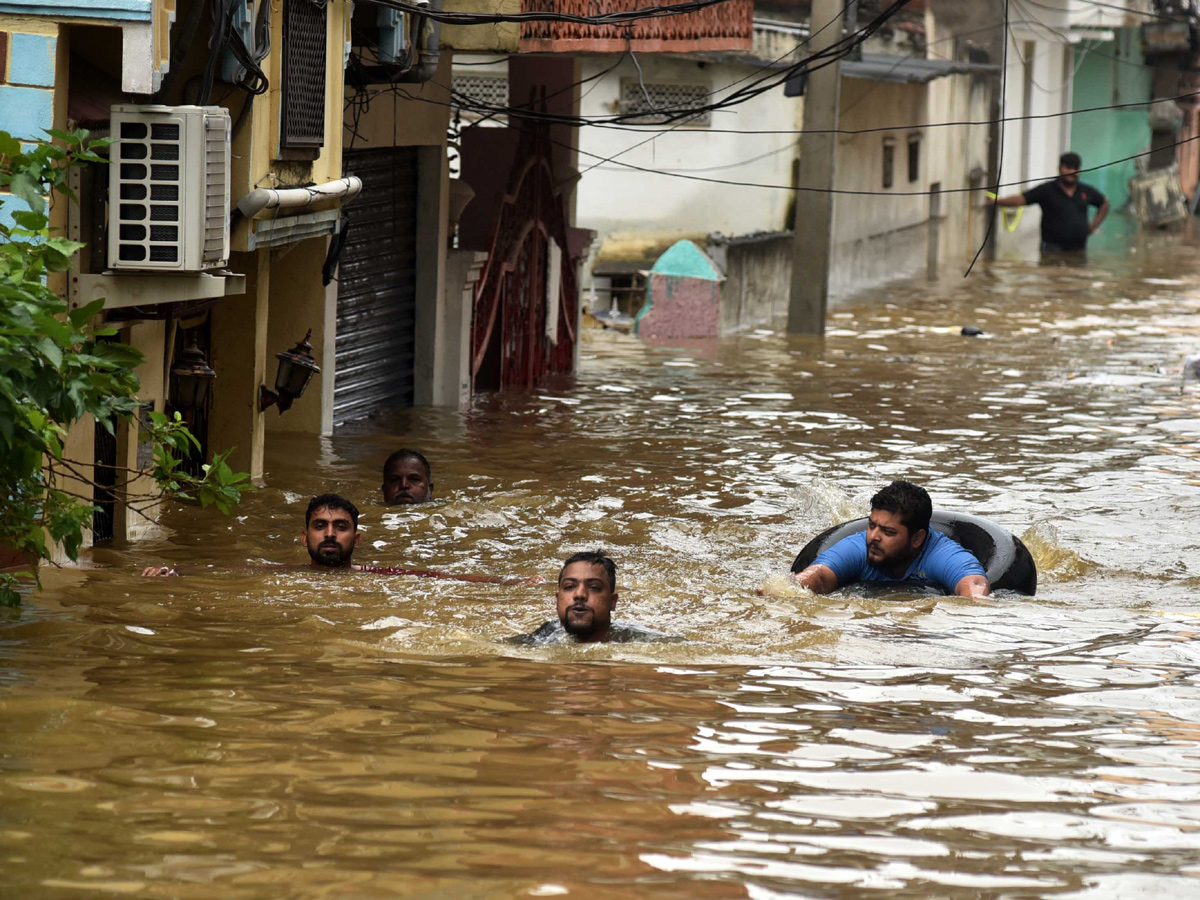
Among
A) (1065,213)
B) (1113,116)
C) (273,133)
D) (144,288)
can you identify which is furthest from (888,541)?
(1113,116)

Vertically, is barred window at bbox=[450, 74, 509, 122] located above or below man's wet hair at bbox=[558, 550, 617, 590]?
above

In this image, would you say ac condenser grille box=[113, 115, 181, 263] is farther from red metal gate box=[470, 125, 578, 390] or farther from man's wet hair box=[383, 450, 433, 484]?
red metal gate box=[470, 125, 578, 390]

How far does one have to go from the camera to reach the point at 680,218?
89.6 ft

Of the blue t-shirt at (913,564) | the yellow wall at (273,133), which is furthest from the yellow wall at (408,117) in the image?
the blue t-shirt at (913,564)

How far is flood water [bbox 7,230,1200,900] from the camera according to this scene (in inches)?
217

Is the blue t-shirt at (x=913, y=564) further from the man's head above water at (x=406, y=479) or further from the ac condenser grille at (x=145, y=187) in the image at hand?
the ac condenser grille at (x=145, y=187)

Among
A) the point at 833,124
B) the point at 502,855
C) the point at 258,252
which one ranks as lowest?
the point at 502,855

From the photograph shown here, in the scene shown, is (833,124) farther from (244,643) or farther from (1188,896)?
(1188,896)

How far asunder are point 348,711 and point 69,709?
40.7 inches

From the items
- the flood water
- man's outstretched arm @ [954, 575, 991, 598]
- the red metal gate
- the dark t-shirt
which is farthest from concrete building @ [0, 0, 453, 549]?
the dark t-shirt

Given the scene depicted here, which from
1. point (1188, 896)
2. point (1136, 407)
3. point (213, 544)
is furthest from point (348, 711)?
point (1136, 407)

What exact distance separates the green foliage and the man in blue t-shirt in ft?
10.8

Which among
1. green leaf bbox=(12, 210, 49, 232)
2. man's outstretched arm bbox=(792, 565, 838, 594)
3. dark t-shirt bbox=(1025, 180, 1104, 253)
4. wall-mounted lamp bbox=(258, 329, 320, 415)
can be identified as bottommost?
man's outstretched arm bbox=(792, 565, 838, 594)

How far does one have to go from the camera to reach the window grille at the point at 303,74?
11477mm
